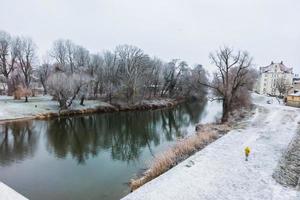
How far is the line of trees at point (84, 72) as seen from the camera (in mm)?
28609

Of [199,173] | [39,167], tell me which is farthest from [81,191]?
[199,173]

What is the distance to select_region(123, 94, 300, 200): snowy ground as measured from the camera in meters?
6.02

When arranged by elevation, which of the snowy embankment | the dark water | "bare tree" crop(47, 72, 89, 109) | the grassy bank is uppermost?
"bare tree" crop(47, 72, 89, 109)

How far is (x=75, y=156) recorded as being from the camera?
480 inches

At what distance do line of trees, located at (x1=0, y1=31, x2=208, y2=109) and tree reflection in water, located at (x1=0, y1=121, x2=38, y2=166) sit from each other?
7935 mm

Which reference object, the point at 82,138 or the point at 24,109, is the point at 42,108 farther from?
the point at 82,138

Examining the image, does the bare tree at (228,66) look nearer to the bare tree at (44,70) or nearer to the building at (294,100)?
the building at (294,100)

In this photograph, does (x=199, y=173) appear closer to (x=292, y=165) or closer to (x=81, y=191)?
(x=292, y=165)

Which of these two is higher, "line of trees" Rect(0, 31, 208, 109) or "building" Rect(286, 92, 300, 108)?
"line of trees" Rect(0, 31, 208, 109)

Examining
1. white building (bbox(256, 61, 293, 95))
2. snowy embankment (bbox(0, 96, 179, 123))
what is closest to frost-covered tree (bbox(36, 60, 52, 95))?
snowy embankment (bbox(0, 96, 179, 123))

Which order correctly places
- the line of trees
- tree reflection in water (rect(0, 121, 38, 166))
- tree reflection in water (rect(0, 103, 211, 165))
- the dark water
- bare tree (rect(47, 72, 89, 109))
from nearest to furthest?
1. the dark water
2. tree reflection in water (rect(0, 121, 38, 166))
3. tree reflection in water (rect(0, 103, 211, 165))
4. bare tree (rect(47, 72, 89, 109))
5. the line of trees

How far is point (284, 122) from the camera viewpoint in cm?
1723

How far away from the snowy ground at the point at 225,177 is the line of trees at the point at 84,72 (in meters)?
20.5

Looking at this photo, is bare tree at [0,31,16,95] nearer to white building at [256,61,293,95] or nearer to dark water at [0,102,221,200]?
dark water at [0,102,221,200]
